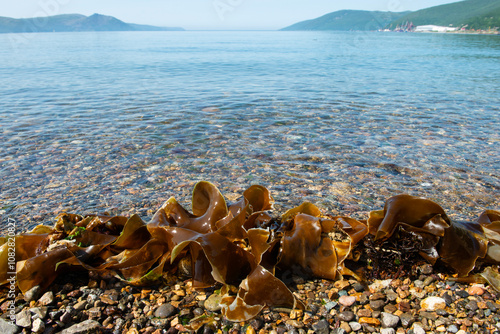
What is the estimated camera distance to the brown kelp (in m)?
2.01

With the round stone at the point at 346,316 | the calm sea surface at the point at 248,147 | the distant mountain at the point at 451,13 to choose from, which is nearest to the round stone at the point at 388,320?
the round stone at the point at 346,316

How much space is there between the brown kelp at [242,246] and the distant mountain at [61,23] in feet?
389

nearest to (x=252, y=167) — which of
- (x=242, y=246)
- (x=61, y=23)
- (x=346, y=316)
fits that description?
(x=242, y=246)

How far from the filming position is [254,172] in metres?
4.01

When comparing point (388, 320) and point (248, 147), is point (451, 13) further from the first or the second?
point (388, 320)

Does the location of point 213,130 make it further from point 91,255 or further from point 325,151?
point 91,255

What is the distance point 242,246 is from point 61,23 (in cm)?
14630

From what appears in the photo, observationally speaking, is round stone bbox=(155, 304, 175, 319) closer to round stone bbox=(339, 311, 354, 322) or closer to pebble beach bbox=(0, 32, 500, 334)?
pebble beach bbox=(0, 32, 500, 334)

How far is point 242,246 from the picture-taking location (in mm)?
2281

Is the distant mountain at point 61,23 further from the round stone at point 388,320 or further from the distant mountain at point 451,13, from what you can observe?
the distant mountain at point 451,13

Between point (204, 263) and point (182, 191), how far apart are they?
157 centimetres

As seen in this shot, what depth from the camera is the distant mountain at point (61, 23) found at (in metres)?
97.1

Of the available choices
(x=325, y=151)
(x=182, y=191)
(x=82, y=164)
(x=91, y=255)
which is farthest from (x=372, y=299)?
(x=82, y=164)

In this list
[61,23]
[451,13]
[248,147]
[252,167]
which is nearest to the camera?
[252,167]
